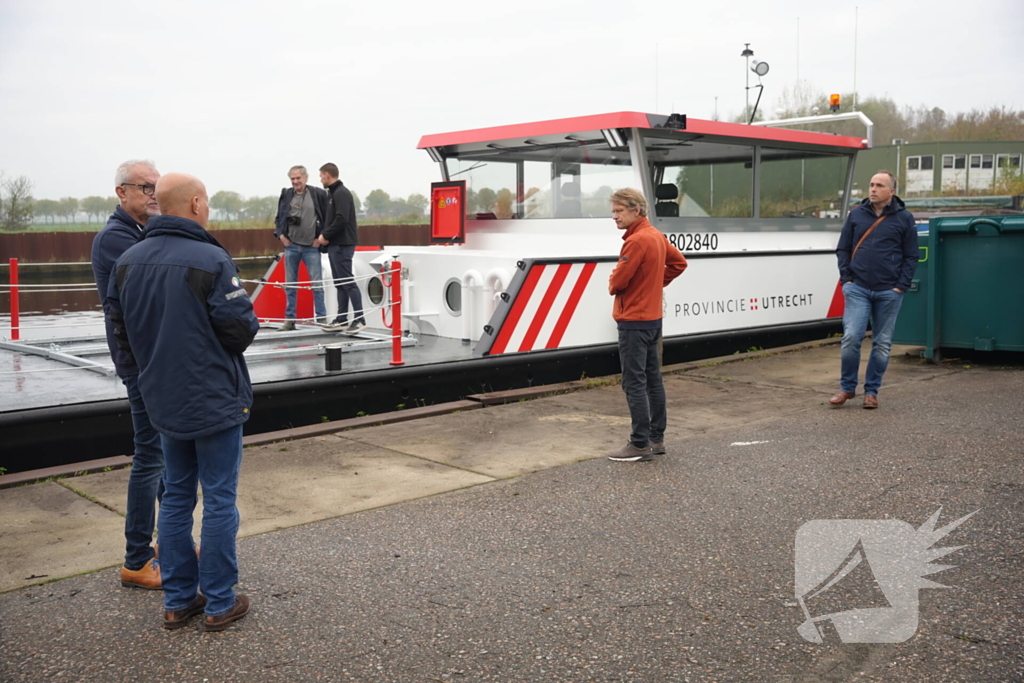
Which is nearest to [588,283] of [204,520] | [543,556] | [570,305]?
[570,305]

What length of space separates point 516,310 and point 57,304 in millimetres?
13826

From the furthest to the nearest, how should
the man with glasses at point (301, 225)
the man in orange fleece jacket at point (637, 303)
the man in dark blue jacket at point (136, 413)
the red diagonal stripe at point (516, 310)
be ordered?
1. the man with glasses at point (301, 225)
2. the red diagonal stripe at point (516, 310)
3. the man in orange fleece jacket at point (637, 303)
4. the man in dark blue jacket at point (136, 413)

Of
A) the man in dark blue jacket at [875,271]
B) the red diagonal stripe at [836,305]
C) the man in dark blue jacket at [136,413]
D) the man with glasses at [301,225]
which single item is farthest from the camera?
the red diagonal stripe at [836,305]

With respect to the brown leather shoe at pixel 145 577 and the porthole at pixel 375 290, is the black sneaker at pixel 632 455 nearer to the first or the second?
the brown leather shoe at pixel 145 577

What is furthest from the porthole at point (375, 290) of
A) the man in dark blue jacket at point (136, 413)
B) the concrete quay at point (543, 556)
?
the man in dark blue jacket at point (136, 413)

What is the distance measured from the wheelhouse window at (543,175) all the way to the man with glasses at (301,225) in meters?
1.53

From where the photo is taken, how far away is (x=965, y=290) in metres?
8.91

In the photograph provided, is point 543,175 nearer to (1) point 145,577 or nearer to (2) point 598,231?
(2) point 598,231

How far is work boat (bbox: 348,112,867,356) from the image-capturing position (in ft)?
26.7

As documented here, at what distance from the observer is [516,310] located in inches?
306

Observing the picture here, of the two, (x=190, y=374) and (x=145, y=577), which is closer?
(x=190, y=374)

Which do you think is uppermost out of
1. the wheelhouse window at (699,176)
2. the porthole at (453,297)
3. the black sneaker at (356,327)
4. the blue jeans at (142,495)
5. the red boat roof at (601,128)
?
the red boat roof at (601,128)

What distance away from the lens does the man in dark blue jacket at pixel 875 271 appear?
22.9 feet

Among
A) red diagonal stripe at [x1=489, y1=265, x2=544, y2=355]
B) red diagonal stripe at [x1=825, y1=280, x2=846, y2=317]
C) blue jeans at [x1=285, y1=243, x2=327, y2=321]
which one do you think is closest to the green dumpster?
red diagonal stripe at [x1=825, y1=280, x2=846, y2=317]
